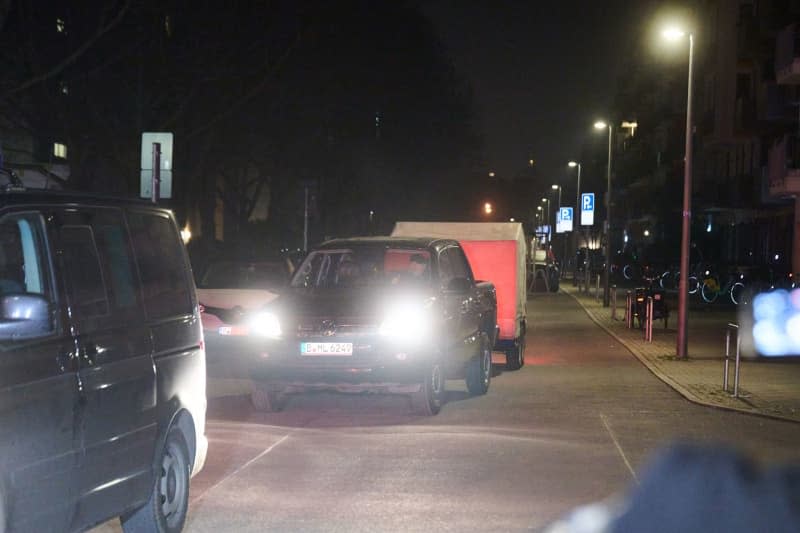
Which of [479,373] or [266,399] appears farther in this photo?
[479,373]

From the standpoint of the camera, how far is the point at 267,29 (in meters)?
33.4

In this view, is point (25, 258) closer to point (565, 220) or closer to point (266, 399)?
point (266, 399)

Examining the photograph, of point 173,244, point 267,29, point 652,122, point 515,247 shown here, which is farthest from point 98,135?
point 652,122

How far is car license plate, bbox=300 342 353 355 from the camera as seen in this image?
13031 millimetres

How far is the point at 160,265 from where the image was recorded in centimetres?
739

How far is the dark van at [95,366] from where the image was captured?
539 cm

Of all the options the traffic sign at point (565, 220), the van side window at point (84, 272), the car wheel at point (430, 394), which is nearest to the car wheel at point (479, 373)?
the car wheel at point (430, 394)

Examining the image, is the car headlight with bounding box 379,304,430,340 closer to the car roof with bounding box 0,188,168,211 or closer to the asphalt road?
the asphalt road

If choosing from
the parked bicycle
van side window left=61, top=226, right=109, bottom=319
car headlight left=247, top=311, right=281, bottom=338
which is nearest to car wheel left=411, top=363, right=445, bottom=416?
car headlight left=247, top=311, right=281, bottom=338

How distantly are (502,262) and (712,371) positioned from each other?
357cm

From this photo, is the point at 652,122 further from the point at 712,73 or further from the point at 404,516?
the point at 404,516

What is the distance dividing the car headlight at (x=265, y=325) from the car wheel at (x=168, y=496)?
5557 mm

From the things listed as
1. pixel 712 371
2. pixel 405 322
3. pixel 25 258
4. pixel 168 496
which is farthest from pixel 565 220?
pixel 25 258

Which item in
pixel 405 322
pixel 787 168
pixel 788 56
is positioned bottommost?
pixel 405 322
